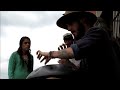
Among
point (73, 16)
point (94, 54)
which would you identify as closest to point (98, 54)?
point (94, 54)

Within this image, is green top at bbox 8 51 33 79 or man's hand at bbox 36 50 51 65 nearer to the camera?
man's hand at bbox 36 50 51 65

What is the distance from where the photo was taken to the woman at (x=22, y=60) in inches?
217

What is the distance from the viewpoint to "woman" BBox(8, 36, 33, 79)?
18.1ft

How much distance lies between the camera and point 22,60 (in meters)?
5.57

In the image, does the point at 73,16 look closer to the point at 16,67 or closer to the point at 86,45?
the point at 86,45

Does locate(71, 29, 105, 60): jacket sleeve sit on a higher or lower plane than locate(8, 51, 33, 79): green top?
higher

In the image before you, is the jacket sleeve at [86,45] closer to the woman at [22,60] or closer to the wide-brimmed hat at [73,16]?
the wide-brimmed hat at [73,16]

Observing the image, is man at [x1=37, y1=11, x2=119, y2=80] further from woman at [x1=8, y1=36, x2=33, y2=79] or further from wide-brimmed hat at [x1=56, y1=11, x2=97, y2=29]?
woman at [x1=8, y1=36, x2=33, y2=79]

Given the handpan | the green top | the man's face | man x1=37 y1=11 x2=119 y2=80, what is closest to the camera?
the handpan

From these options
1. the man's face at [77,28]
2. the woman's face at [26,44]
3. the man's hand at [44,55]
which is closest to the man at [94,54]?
the man's hand at [44,55]

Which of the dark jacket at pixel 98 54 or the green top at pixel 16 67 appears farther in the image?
the green top at pixel 16 67

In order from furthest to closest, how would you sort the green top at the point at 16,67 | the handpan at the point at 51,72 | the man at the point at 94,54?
the green top at the point at 16,67 < the man at the point at 94,54 < the handpan at the point at 51,72

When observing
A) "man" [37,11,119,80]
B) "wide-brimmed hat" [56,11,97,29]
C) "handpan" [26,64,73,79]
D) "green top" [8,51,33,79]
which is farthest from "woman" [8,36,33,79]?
"handpan" [26,64,73,79]

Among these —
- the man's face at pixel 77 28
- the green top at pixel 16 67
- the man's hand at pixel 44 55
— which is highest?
the man's face at pixel 77 28
